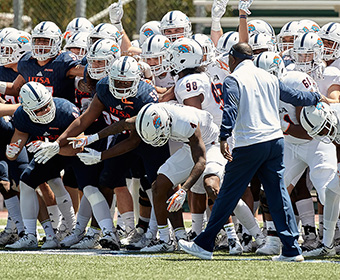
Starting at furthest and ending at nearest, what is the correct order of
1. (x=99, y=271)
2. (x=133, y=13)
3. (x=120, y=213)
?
(x=133, y=13), (x=120, y=213), (x=99, y=271)

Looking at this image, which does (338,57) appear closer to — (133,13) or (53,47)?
(53,47)

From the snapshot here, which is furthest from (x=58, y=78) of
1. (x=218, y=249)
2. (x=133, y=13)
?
(x=133, y=13)

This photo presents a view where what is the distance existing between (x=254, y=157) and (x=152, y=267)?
1.09 meters

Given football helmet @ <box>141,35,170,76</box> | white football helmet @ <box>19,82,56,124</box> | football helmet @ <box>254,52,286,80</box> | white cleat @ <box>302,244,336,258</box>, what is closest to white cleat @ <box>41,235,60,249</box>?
white football helmet @ <box>19,82,56,124</box>

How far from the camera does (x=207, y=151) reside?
6234 mm

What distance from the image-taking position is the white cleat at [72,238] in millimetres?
6609

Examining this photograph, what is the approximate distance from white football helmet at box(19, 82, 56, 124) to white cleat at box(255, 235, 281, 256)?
217 cm

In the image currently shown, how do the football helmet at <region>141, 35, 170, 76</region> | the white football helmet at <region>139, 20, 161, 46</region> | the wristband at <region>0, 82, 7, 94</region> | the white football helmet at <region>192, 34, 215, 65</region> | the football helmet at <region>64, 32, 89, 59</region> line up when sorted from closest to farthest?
the white football helmet at <region>192, 34, 215, 65</region> < the football helmet at <region>141, 35, 170, 76</region> < the wristband at <region>0, 82, 7, 94</region> < the football helmet at <region>64, 32, 89, 59</region> < the white football helmet at <region>139, 20, 161, 46</region>

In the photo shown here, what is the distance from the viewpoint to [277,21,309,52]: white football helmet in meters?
7.43

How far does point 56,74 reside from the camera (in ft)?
23.1

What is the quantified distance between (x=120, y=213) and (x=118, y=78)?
1423 millimetres

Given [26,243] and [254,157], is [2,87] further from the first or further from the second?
[254,157]

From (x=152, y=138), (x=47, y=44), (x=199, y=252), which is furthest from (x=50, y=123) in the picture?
(x=199, y=252)

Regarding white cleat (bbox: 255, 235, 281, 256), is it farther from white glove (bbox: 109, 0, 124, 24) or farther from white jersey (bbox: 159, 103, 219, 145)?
white glove (bbox: 109, 0, 124, 24)
